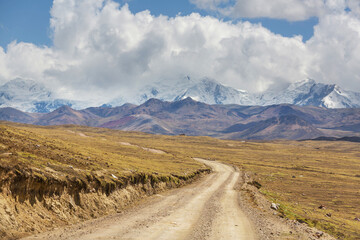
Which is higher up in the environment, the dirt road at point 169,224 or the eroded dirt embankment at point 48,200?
the eroded dirt embankment at point 48,200

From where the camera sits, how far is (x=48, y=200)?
1013 inches

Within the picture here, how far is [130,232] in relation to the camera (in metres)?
22.9

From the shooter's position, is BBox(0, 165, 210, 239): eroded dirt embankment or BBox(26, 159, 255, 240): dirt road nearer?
BBox(0, 165, 210, 239): eroded dirt embankment

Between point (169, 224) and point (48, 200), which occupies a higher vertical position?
point (48, 200)

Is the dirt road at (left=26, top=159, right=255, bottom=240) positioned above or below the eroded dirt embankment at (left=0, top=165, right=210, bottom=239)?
below

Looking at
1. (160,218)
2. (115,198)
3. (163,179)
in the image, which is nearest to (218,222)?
(160,218)

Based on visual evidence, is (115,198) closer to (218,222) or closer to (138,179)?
(138,179)

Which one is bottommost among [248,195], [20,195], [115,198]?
[248,195]

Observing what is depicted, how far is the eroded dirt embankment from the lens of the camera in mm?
21438

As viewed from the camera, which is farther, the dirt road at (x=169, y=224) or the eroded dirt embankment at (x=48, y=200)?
the dirt road at (x=169, y=224)

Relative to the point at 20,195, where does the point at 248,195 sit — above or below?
below

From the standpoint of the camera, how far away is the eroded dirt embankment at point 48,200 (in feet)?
70.3

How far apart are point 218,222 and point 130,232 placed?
8.92 meters

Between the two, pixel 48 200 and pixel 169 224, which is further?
pixel 169 224
